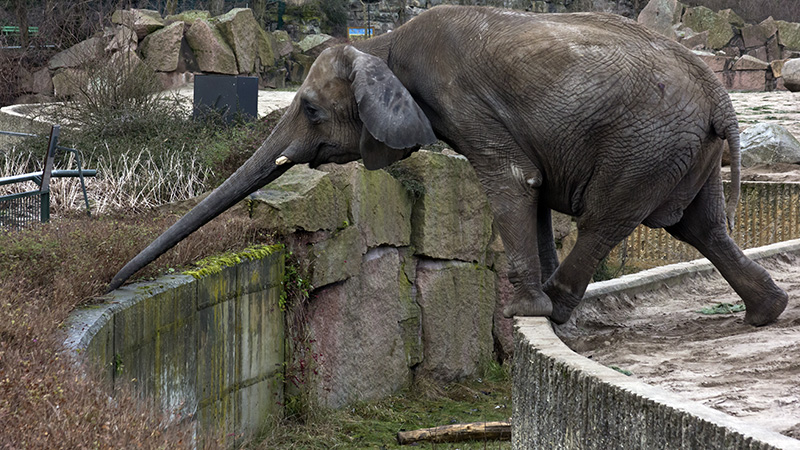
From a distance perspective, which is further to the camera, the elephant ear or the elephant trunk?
the elephant trunk

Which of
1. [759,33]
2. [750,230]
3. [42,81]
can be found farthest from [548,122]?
[759,33]

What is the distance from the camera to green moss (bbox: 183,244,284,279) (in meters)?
6.47

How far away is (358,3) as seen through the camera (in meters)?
31.2

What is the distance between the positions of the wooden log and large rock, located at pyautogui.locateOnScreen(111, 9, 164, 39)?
42.1 ft

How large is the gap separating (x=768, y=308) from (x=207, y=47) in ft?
53.2

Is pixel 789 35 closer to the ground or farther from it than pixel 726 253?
closer to the ground

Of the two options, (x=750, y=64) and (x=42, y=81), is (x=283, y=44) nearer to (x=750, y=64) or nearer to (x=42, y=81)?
(x=42, y=81)

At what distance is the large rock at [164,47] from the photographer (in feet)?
63.1

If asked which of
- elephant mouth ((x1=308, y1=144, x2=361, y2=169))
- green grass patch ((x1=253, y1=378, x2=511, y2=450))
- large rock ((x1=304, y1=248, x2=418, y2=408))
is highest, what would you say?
elephant mouth ((x1=308, y1=144, x2=361, y2=169))

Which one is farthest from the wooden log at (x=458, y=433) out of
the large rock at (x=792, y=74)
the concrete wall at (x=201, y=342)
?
the large rock at (x=792, y=74)

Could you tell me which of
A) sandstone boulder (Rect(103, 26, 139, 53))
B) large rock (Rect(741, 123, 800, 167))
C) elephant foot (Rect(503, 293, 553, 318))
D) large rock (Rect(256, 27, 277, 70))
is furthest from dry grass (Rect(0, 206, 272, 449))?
large rock (Rect(256, 27, 277, 70))

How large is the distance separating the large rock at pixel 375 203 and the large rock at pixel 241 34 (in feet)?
39.1

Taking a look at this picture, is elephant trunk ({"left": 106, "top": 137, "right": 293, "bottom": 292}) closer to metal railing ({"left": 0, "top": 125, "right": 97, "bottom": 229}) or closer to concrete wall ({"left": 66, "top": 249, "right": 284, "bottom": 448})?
concrete wall ({"left": 66, "top": 249, "right": 284, "bottom": 448})

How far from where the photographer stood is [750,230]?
12625 millimetres
